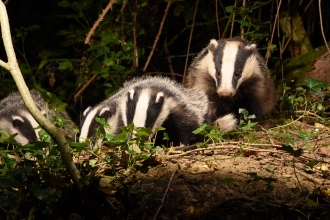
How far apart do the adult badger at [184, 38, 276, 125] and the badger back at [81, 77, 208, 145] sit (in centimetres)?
25

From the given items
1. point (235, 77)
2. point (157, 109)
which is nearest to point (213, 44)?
point (235, 77)

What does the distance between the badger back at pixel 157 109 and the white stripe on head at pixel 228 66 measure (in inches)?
12.3

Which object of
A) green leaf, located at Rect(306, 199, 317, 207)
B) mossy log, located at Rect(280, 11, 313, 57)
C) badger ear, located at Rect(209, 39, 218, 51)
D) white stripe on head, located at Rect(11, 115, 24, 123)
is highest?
mossy log, located at Rect(280, 11, 313, 57)

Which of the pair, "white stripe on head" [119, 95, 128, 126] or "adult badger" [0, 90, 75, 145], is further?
"adult badger" [0, 90, 75, 145]

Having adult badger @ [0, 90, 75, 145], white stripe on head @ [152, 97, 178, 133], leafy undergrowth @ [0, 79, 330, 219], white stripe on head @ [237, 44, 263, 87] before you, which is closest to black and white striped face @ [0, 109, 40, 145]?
adult badger @ [0, 90, 75, 145]

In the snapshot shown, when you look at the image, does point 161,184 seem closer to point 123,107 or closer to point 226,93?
point 123,107

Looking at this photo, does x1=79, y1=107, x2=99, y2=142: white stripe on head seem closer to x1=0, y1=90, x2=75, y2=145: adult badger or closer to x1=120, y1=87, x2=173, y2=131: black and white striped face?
x1=0, y1=90, x2=75, y2=145: adult badger

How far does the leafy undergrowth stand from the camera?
123 inches

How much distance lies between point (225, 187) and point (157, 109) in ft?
5.62

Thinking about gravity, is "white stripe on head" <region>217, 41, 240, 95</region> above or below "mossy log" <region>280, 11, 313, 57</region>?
below

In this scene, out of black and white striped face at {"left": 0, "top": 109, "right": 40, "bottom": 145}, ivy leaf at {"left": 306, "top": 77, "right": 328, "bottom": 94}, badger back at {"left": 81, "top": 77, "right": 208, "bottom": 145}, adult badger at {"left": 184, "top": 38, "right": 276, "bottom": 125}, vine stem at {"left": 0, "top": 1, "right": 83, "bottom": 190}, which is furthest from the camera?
adult badger at {"left": 184, "top": 38, "right": 276, "bottom": 125}

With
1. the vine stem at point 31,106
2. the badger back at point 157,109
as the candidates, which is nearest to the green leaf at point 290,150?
the vine stem at point 31,106

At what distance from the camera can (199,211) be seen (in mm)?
3146

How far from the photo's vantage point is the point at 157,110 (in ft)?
16.4
